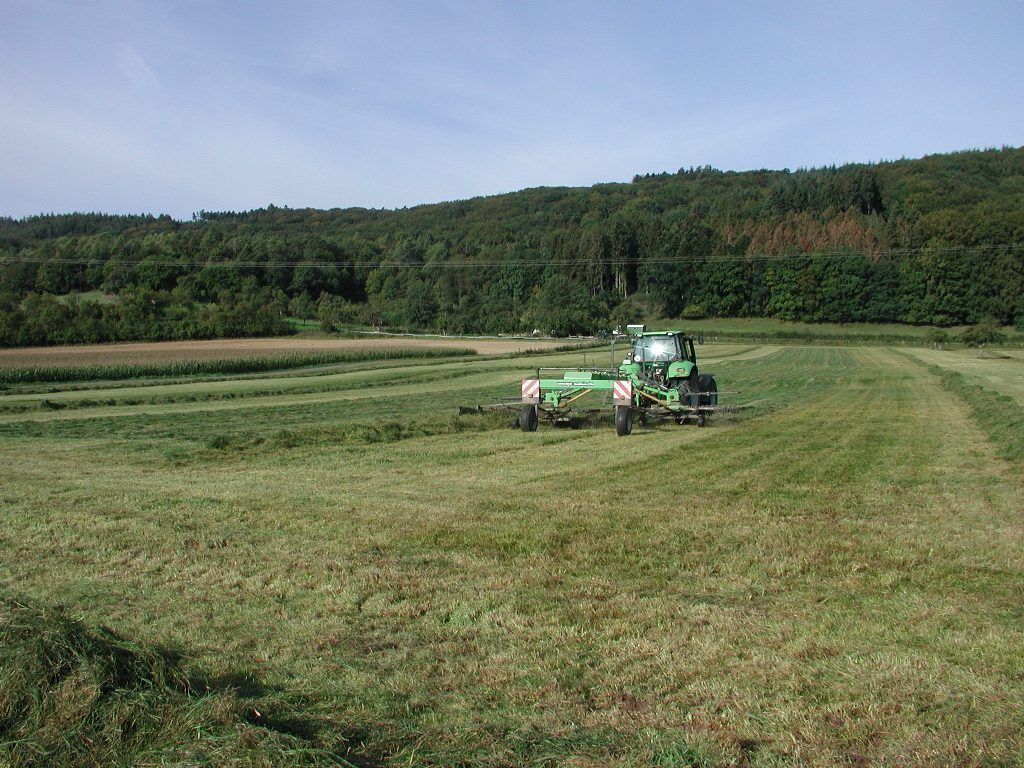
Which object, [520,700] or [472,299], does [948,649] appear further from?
[472,299]

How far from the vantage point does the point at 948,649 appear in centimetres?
524

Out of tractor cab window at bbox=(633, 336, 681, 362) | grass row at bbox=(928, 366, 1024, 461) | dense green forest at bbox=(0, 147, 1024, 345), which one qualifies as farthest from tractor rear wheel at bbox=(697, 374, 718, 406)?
dense green forest at bbox=(0, 147, 1024, 345)

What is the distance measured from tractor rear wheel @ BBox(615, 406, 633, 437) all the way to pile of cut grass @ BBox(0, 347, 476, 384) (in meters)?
39.8

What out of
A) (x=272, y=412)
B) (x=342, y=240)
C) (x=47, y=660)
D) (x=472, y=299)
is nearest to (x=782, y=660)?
(x=47, y=660)

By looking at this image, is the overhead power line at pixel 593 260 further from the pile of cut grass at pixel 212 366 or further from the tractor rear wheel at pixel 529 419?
the tractor rear wheel at pixel 529 419

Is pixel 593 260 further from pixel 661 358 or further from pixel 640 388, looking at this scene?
pixel 640 388

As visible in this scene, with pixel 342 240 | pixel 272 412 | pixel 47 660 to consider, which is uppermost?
pixel 342 240

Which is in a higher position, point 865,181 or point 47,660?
point 865,181

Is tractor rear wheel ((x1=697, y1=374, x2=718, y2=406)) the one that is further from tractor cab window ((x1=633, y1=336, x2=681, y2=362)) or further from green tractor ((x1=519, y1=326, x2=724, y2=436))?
tractor cab window ((x1=633, y1=336, x2=681, y2=362))

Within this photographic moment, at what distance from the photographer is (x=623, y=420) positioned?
1697cm

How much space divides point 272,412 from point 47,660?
22265 mm

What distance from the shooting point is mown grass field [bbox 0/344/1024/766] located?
403cm

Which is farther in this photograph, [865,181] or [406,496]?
[865,181]

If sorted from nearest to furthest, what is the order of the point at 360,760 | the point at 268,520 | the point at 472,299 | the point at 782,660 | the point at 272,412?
the point at 360,760 → the point at 782,660 → the point at 268,520 → the point at 272,412 → the point at 472,299
